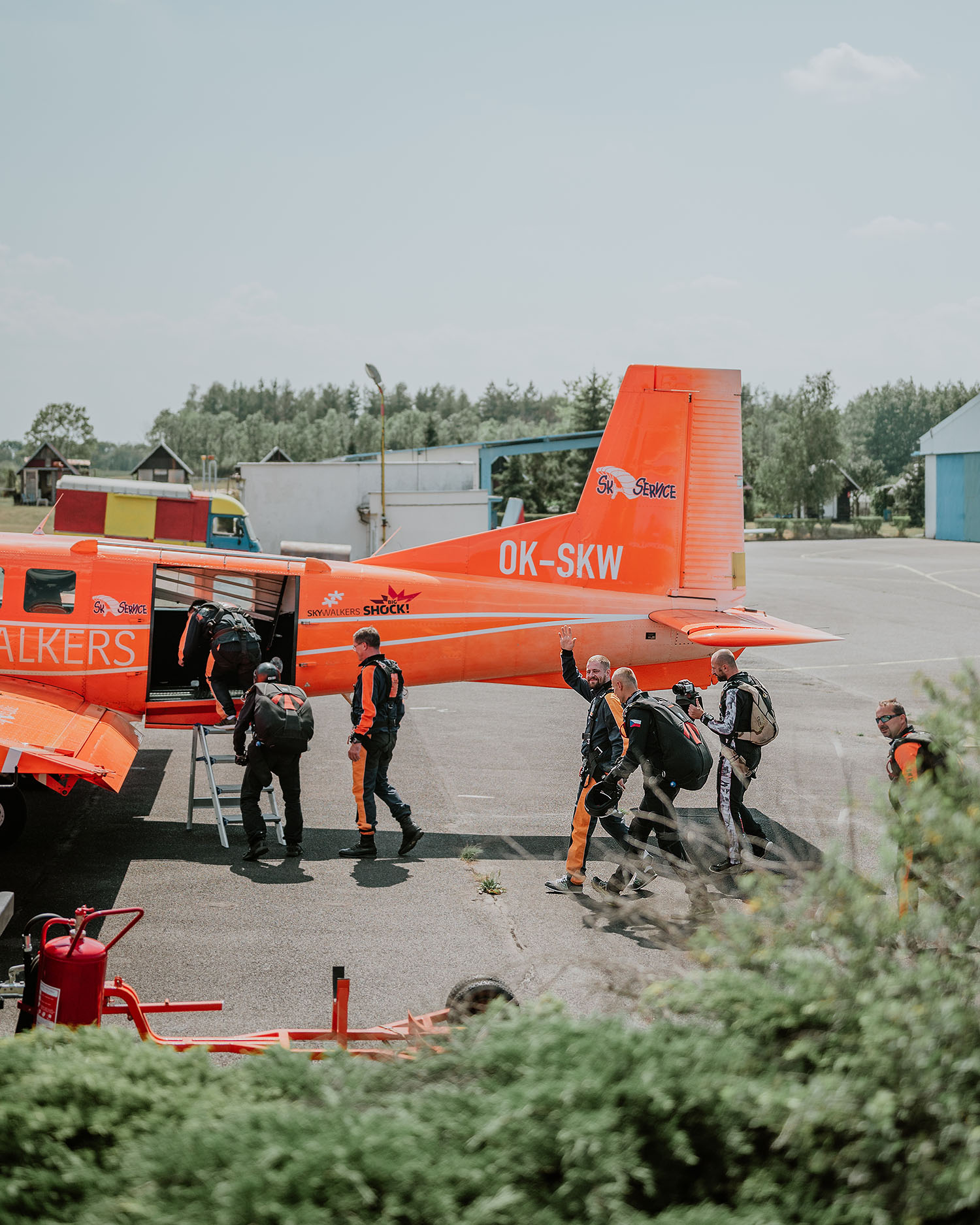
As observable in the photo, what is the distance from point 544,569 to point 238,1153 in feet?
27.7

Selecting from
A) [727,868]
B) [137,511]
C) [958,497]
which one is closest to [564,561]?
[727,868]

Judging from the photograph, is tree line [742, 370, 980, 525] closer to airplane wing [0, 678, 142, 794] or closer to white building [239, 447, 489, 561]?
white building [239, 447, 489, 561]

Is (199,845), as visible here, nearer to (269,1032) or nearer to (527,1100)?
(269,1032)

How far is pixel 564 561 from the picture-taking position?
10984 millimetres

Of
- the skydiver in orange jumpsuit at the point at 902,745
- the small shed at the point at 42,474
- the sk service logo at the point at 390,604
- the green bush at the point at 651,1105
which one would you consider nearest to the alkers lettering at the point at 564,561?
the sk service logo at the point at 390,604

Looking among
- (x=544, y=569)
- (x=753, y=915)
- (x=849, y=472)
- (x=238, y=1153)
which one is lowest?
(x=238, y=1153)

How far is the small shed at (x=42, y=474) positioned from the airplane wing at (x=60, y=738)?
248 ft

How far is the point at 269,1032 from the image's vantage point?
495 centimetres

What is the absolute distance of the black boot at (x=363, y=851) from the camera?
9.04 m

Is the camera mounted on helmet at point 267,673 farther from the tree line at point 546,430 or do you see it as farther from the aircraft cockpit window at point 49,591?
the tree line at point 546,430

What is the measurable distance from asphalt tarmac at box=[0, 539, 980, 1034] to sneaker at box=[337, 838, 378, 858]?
81 millimetres

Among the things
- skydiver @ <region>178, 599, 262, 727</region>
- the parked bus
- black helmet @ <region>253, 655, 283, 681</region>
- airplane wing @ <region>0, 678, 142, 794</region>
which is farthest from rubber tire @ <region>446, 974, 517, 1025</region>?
the parked bus

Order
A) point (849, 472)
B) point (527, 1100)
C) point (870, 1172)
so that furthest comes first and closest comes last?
point (849, 472) < point (527, 1100) < point (870, 1172)

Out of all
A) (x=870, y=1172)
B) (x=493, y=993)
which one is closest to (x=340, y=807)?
(x=493, y=993)
